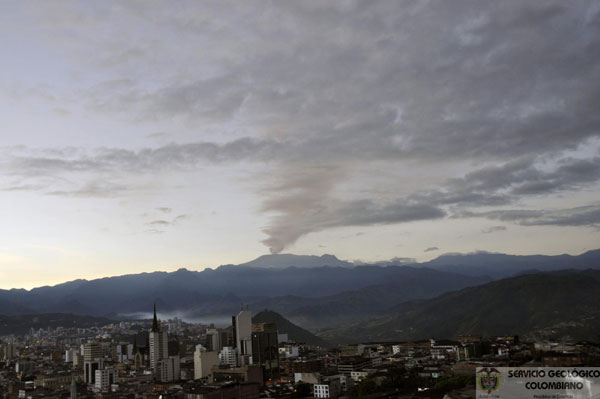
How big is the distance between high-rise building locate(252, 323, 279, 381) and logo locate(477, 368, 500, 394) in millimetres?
53529

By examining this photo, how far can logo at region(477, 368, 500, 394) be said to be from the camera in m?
33.2

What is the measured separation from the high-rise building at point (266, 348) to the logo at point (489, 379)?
53.5 m

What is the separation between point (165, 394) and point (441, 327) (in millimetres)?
117482

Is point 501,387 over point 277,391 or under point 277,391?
over

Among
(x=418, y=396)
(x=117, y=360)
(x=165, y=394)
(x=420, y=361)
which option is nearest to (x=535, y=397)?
(x=418, y=396)

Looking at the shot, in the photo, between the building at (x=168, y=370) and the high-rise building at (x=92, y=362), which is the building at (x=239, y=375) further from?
the high-rise building at (x=92, y=362)

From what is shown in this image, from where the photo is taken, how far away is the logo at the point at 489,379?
109 feet

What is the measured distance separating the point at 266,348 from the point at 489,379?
63274mm

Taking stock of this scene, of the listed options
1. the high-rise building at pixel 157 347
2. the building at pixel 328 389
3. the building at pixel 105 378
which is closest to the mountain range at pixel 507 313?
the building at pixel 328 389

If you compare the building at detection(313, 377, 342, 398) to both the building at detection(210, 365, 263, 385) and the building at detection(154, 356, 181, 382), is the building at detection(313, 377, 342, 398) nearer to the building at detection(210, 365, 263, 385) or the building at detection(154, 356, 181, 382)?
the building at detection(210, 365, 263, 385)

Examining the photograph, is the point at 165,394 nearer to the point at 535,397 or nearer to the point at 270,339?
the point at 270,339

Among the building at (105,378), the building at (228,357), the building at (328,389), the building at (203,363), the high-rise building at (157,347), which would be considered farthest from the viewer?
the high-rise building at (157,347)

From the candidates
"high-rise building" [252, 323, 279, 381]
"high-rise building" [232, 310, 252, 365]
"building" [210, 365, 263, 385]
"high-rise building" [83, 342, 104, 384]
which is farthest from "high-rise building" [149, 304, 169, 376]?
"building" [210, 365, 263, 385]

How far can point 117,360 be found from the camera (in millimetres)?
122562
